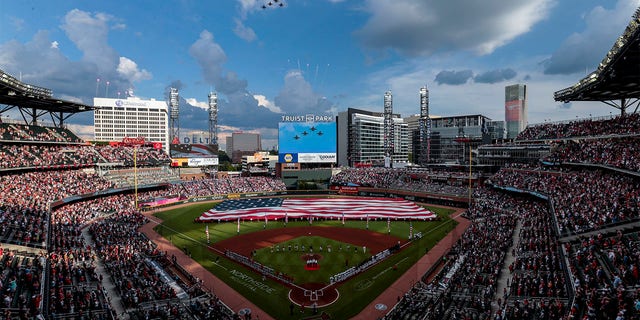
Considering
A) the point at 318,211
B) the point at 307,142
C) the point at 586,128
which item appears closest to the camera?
the point at 586,128

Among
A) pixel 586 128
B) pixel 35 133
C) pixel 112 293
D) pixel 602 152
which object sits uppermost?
pixel 35 133

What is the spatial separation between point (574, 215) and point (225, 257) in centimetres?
3295

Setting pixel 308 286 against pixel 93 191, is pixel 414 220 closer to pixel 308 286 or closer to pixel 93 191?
pixel 308 286

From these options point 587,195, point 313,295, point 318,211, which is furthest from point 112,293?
point 587,195

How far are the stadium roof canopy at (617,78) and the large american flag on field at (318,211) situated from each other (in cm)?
2588

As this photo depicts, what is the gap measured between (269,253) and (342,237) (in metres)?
10.0

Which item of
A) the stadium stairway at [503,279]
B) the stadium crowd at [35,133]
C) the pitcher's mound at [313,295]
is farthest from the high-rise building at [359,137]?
the pitcher's mound at [313,295]

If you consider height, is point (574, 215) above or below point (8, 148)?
below

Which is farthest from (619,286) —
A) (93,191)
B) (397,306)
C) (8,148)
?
(8,148)

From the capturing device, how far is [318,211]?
51.2 m

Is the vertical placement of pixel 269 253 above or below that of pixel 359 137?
below

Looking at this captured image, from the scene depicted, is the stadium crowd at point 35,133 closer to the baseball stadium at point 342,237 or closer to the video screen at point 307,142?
the baseball stadium at point 342,237

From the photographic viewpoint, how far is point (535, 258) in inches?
985

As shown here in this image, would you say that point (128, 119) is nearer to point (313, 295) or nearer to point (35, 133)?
point (35, 133)
